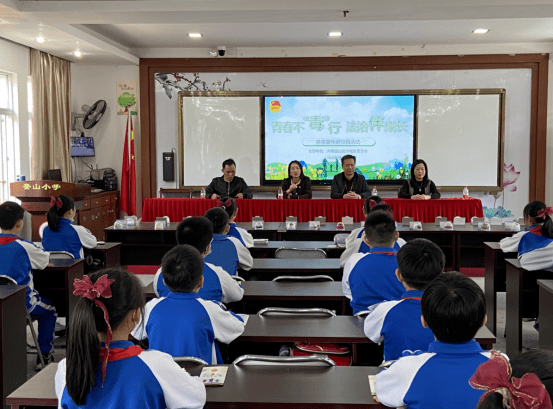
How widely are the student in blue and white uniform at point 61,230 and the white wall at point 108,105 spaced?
432 centimetres

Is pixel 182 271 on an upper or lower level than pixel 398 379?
upper

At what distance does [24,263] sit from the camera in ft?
11.5

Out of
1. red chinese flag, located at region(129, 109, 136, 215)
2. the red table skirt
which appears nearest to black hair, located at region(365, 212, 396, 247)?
the red table skirt

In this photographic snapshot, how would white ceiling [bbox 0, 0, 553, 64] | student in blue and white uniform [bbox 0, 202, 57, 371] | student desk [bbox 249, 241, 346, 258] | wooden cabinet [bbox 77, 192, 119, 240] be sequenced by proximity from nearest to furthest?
1. student in blue and white uniform [bbox 0, 202, 57, 371]
2. student desk [bbox 249, 241, 346, 258]
3. white ceiling [bbox 0, 0, 553, 64]
4. wooden cabinet [bbox 77, 192, 119, 240]

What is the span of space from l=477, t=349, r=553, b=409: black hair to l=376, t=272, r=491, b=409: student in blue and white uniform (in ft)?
1.60

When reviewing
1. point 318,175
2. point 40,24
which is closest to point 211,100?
point 318,175

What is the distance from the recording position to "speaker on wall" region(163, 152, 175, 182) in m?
8.42

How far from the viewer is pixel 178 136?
838cm

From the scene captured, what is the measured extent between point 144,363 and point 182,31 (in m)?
6.35

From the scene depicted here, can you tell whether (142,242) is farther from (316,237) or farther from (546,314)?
(546,314)

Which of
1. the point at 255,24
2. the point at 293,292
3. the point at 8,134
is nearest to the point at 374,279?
the point at 293,292

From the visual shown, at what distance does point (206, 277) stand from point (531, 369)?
6.24 ft

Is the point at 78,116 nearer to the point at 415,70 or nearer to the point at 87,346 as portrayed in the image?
the point at 415,70

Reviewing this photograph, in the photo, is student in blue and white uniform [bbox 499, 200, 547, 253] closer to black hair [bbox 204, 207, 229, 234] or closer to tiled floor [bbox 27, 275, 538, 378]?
tiled floor [bbox 27, 275, 538, 378]
